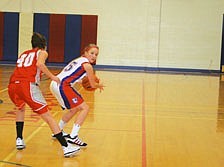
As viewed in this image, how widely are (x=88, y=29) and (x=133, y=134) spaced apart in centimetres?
1546

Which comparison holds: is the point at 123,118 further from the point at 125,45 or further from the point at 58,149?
the point at 125,45

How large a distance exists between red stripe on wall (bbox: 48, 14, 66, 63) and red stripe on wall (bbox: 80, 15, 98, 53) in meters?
1.01

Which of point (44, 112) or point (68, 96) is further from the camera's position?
point (68, 96)

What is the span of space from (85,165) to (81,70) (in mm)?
1348

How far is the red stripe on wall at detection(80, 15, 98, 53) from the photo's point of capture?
21.7m

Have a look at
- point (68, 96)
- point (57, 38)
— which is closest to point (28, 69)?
point (68, 96)

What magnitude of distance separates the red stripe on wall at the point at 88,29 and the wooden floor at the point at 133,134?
33.1ft

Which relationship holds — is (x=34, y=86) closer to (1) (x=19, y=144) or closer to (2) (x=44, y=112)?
(2) (x=44, y=112)

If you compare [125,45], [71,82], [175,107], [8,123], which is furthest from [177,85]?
[71,82]

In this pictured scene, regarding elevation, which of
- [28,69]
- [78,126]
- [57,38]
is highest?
[57,38]

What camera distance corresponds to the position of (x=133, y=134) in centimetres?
676

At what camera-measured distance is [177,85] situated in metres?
15.4

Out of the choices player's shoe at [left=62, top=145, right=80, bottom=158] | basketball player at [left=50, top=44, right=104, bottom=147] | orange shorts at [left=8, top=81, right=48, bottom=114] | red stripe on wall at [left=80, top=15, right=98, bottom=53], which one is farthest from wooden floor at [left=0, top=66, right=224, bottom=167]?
red stripe on wall at [left=80, top=15, right=98, bottom=53]

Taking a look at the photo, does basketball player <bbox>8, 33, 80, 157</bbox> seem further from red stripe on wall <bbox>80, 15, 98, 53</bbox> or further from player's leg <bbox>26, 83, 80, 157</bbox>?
red stripe on wall <bbox>80, 15, 98, 53</bbox>
